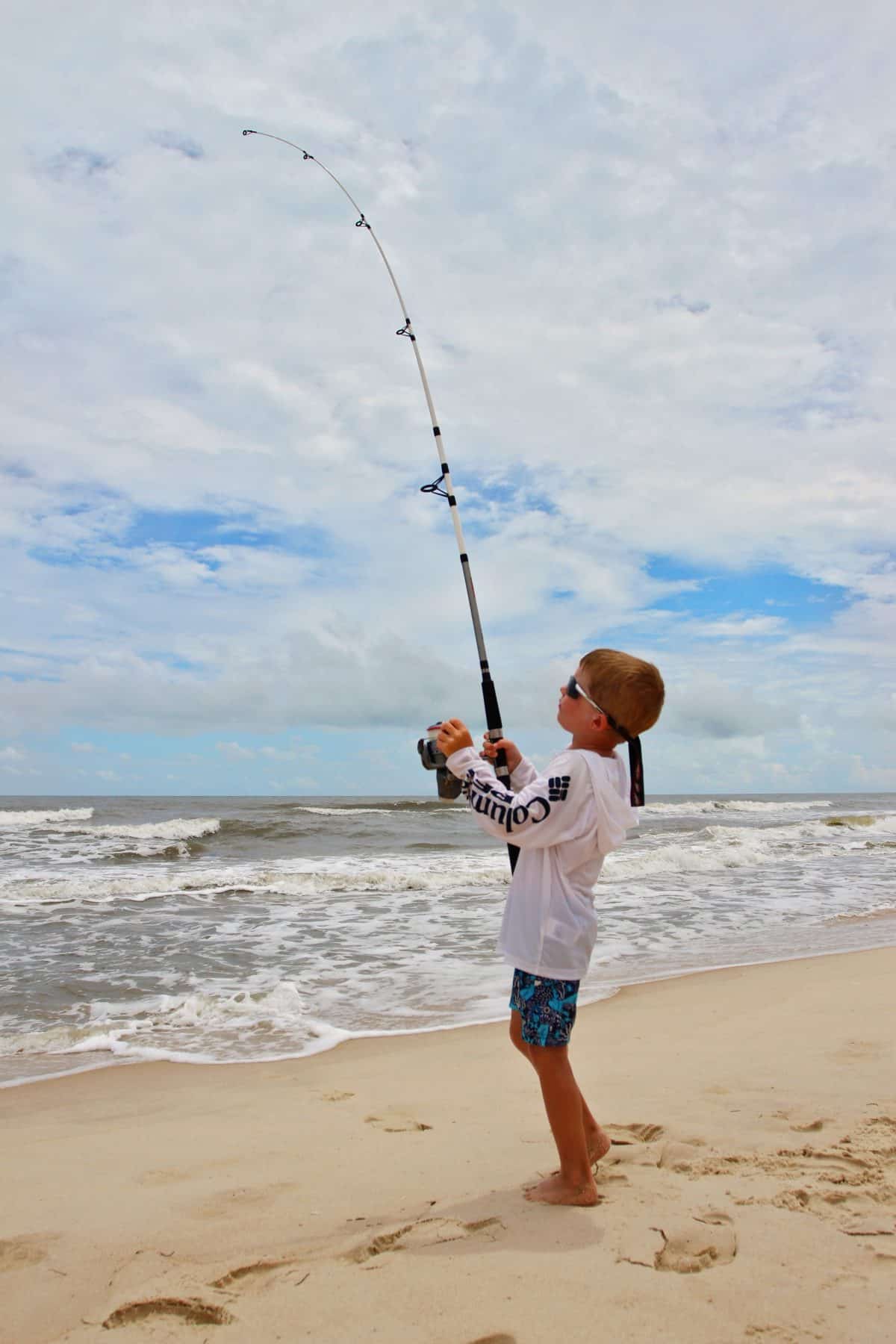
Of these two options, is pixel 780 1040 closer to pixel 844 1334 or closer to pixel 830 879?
pixel 844 1334

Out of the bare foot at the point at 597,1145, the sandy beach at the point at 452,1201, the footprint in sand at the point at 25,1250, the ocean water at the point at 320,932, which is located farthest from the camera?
the ocean water at the point at 320,932

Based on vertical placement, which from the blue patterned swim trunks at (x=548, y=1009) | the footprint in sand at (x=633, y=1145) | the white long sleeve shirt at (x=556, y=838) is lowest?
the footprint in sand at (x=633, y=1145)

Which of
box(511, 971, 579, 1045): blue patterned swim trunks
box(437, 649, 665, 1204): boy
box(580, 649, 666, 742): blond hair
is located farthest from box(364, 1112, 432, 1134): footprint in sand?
box(580, 649, 666, 742): blond hair

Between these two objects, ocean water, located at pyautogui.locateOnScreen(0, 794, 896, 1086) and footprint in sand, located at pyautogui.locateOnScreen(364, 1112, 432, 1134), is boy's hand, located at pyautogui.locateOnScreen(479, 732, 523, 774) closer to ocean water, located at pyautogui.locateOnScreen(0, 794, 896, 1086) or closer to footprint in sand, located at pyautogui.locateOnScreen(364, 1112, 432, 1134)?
footprint in sand, located at pyautogui.locateOnScreen(364, 1112, 432, 1134)

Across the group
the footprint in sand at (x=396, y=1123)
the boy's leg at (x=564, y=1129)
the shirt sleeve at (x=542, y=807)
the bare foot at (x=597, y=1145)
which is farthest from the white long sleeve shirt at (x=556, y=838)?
the footprint in sand at (x=396, y=1123)

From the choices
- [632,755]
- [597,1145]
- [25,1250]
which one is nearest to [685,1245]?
[597,1145]

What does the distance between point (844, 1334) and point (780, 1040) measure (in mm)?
2892

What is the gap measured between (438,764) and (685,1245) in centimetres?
134

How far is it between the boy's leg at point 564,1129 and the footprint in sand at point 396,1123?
993mm

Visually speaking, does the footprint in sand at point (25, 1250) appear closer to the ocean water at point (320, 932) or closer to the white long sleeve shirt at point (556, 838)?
the white long sleeve shirt at point (556, 838)

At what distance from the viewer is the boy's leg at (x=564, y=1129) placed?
2.41m

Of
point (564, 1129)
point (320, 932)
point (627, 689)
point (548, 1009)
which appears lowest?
point (320, 932)

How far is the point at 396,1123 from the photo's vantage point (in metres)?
3.45

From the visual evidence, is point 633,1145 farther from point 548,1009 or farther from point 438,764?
point 438,764
